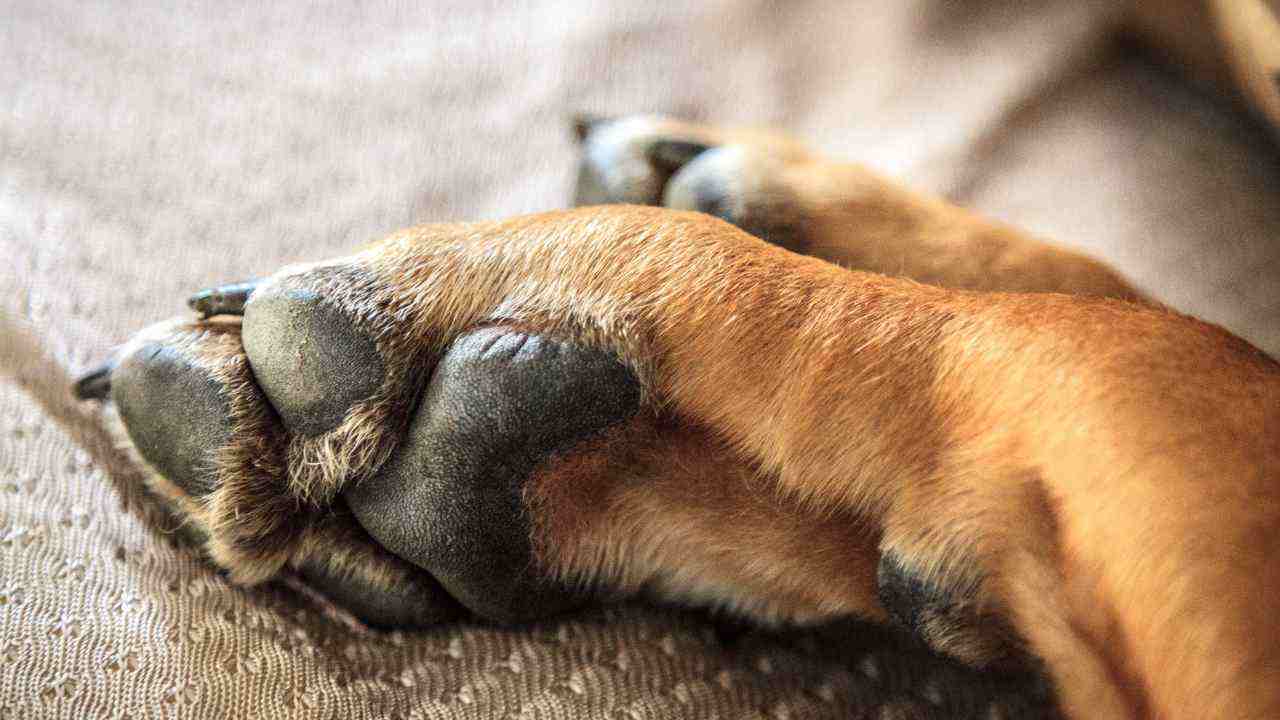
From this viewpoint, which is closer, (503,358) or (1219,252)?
(503,358)

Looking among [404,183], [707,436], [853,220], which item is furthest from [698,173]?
[404,183]

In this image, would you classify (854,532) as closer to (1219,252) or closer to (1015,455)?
(1015,455)

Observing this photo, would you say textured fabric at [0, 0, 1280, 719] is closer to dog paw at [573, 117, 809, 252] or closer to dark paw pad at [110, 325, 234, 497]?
dark paw pad at [110, 325, 234, 497]

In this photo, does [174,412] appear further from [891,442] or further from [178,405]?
[891,442]

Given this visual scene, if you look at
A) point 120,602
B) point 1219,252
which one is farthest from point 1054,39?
point 120,602

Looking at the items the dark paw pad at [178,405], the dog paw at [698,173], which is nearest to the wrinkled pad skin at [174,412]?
the dark paw pad at [178,405]

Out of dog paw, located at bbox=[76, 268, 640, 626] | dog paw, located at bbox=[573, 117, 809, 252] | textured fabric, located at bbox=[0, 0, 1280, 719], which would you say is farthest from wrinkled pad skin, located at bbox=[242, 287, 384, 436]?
dog paw, located at bbox=[573, 117, 809, 252]
